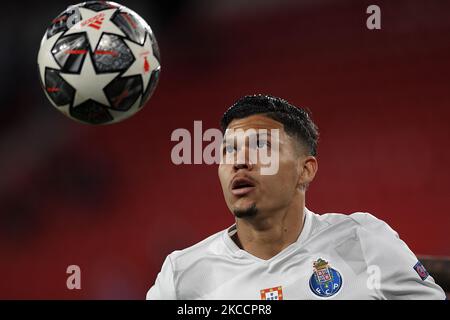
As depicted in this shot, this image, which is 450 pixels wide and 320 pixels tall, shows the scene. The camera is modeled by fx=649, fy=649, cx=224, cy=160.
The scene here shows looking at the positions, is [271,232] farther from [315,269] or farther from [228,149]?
[228,149]

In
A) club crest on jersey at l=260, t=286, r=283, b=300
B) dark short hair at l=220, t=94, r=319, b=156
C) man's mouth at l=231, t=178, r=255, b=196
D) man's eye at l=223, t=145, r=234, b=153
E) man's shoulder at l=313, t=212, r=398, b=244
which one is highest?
dark short hair at l=220, t=94, r=319, b=156

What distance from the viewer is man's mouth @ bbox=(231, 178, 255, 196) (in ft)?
9.36

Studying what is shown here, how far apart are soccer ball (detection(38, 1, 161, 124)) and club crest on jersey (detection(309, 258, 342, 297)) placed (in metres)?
1.12

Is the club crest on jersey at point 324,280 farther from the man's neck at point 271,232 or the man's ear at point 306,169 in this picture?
the man's ear at point 306,169

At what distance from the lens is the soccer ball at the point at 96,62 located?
2.72 m

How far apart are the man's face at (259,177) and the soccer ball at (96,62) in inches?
19.6

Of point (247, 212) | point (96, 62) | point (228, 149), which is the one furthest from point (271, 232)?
point (96, 62)

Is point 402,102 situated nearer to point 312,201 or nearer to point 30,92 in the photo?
point 312,201

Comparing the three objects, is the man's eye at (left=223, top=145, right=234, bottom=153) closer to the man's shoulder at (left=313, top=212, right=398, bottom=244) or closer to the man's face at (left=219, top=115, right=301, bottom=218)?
the man's face at (left=219, top=115, right=301, bottom=218)

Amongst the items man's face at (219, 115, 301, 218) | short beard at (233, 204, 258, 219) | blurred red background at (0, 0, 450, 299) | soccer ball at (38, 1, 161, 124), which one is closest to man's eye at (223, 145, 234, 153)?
man's face at (219, 115, 301, 218)

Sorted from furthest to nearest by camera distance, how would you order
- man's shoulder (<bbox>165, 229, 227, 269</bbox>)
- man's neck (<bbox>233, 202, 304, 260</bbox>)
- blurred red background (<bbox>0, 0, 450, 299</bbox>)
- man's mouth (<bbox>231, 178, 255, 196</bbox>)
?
blurred red background (<bbox>0, 0, 450, 299</bbox>)
man's shoulder (<bbox>165, 229, 227, 269</bbox>)
man's neck (<bbox>233, 202, 304, 260</bbox>)
man's mouth (<bbox>231, 178, 255, 196</bbox>)

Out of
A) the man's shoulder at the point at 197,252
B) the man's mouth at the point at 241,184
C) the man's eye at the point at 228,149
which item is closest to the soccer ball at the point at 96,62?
the man's eye at the point at 228,149

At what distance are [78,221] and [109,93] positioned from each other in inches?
151

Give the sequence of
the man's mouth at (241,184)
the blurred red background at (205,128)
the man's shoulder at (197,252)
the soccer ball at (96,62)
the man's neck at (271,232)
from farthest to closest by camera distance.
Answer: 1. the blurred red background at (205,128)
2. the man's shoulder at (197,252)
3. the man's neck at (271,232)
4. the man's mouth at (241,184)
5. the soccer ball at (96,62)
